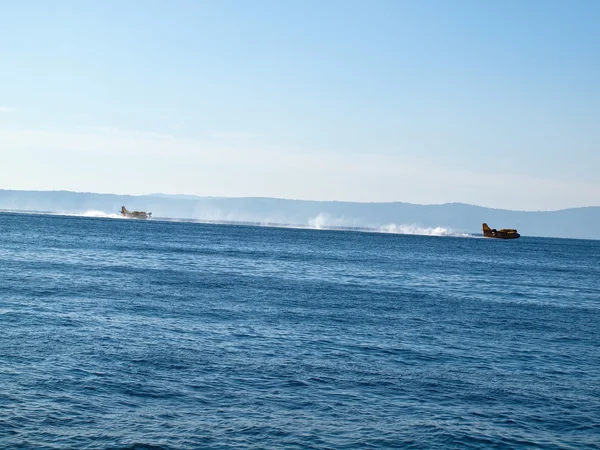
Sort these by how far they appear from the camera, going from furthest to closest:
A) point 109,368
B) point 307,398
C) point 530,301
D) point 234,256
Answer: point 234,256, point 530,301, point 109,368, point 307,398

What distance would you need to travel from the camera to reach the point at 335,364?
103 feet

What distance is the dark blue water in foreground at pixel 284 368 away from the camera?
22.3 meters

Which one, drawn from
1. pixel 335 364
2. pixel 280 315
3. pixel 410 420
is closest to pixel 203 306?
pixel 280 315

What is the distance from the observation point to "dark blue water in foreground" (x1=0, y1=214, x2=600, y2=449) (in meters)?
22.3

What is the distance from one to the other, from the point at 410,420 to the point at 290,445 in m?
5.11

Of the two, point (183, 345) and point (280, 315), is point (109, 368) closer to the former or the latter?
point (183, 345)

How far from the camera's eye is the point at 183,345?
34.1 m

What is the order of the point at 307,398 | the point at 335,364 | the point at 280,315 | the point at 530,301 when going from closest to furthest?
the point at 307,398, the point at 335,364, the point at 280,315, the point at 530,301

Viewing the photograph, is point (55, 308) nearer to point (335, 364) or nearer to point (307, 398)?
point (335, 364)

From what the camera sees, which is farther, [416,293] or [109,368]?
[416,293]

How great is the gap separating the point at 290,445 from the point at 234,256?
85398 mm

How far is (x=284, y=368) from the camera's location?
3016 centimetres

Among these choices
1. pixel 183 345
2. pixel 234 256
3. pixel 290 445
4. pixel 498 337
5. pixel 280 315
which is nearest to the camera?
pixel 290 445

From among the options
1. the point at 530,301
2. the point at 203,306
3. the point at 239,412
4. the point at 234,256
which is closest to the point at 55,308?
the point at 203,306
